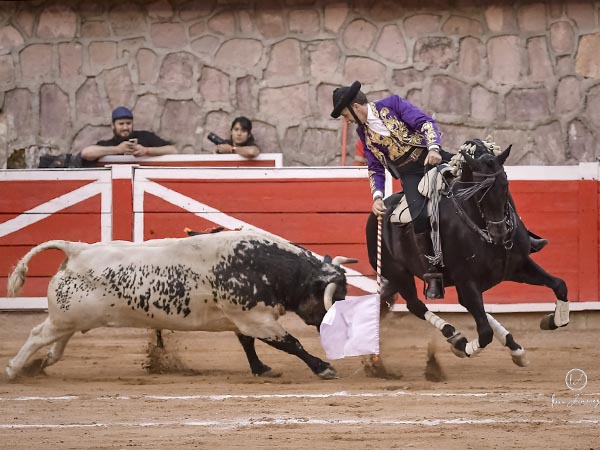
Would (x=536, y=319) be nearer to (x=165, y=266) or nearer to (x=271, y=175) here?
(x=271, y=175)

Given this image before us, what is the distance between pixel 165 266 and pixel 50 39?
4.75 m

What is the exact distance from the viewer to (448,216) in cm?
780

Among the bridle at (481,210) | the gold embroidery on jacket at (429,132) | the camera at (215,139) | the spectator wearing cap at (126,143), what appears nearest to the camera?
the bridle at (481,210)

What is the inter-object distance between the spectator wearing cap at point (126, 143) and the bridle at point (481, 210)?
150 inches

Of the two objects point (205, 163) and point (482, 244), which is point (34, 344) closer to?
point (482, 244)

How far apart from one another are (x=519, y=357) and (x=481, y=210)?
933mm

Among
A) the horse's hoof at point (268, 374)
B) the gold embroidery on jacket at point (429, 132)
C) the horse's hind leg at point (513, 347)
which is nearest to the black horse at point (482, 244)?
the horse's hind leg at point (513, 347)

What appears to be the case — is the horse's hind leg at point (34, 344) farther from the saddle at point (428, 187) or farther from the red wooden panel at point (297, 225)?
the red wooden panel at point (297, 225)

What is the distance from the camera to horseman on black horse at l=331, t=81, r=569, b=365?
7.61 m

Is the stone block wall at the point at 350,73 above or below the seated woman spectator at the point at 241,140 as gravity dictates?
above

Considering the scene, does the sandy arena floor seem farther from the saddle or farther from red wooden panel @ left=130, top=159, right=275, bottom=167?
red wooden panel @ left=130, top=159, right=275, bottom=167

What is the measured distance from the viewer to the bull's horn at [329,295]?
308 inches

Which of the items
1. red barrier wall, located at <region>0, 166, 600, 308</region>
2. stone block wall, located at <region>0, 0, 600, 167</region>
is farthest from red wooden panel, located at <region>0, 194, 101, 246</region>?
stone block wall, located at <region>0, 0, 600, 167</region>

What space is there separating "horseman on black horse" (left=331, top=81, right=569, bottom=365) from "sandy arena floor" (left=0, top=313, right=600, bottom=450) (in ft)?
1.59
